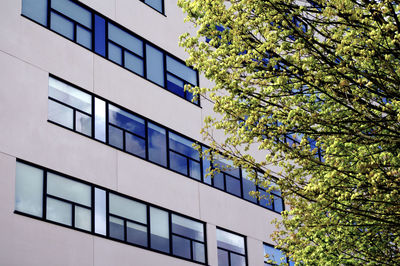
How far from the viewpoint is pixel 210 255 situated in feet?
83.6

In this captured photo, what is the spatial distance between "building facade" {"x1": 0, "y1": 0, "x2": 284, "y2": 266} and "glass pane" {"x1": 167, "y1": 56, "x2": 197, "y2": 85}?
7 centimetres

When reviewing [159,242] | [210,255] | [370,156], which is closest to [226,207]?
[210,255]

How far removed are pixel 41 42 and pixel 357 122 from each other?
11620 mm

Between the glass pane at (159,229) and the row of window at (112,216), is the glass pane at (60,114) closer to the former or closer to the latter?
the row of window at (112,216)

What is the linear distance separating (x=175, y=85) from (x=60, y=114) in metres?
6.91

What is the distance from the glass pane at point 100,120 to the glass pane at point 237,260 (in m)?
7.95

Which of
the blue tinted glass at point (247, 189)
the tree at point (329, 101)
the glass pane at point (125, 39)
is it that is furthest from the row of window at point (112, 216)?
the glass pane at point (125, 39)

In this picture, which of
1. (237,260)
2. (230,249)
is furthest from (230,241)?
(237,260)

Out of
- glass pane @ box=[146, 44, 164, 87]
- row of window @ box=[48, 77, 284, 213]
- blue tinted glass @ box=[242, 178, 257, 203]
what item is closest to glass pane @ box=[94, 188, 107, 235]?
row of window @ box=[48, 77, 284, 213]

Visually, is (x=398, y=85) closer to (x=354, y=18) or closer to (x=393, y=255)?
(x=354, y=18)

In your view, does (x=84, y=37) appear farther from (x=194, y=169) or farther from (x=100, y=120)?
(x=194, y=169)

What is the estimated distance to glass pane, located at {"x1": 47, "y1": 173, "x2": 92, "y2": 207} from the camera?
19.9 meters

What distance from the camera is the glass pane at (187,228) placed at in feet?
79.6

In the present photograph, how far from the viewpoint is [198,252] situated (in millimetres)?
25062
